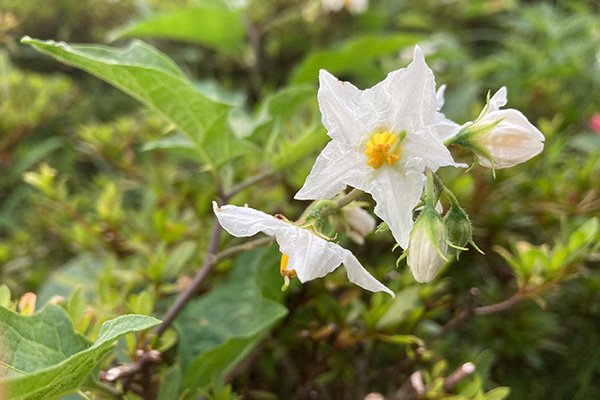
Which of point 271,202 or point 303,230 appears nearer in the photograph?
point 303,230

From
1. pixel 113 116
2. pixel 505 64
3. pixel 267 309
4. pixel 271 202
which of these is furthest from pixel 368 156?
pixel 113 116

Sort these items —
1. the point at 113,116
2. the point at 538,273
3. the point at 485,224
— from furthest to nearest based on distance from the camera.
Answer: the point at 113,116, the point at 485,224, the point at 538,273

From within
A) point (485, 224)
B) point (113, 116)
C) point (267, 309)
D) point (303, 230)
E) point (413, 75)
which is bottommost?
point (113, 116)

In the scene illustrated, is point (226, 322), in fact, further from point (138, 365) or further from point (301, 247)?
point (301, 247)

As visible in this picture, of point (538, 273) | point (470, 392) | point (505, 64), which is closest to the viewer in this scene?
point (470, 392)

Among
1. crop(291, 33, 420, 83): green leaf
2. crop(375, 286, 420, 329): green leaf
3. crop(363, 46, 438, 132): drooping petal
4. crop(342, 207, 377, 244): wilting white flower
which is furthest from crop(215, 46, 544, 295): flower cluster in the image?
crop(291, 33, 420, 83): green leaf

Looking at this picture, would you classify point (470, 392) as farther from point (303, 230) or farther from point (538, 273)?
point (303, 230)

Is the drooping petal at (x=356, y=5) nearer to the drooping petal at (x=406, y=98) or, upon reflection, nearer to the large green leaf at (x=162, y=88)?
the large green leaf at (x=162, y=88)

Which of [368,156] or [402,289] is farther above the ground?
[368,156]

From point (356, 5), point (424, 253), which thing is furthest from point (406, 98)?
point (356, 5)
